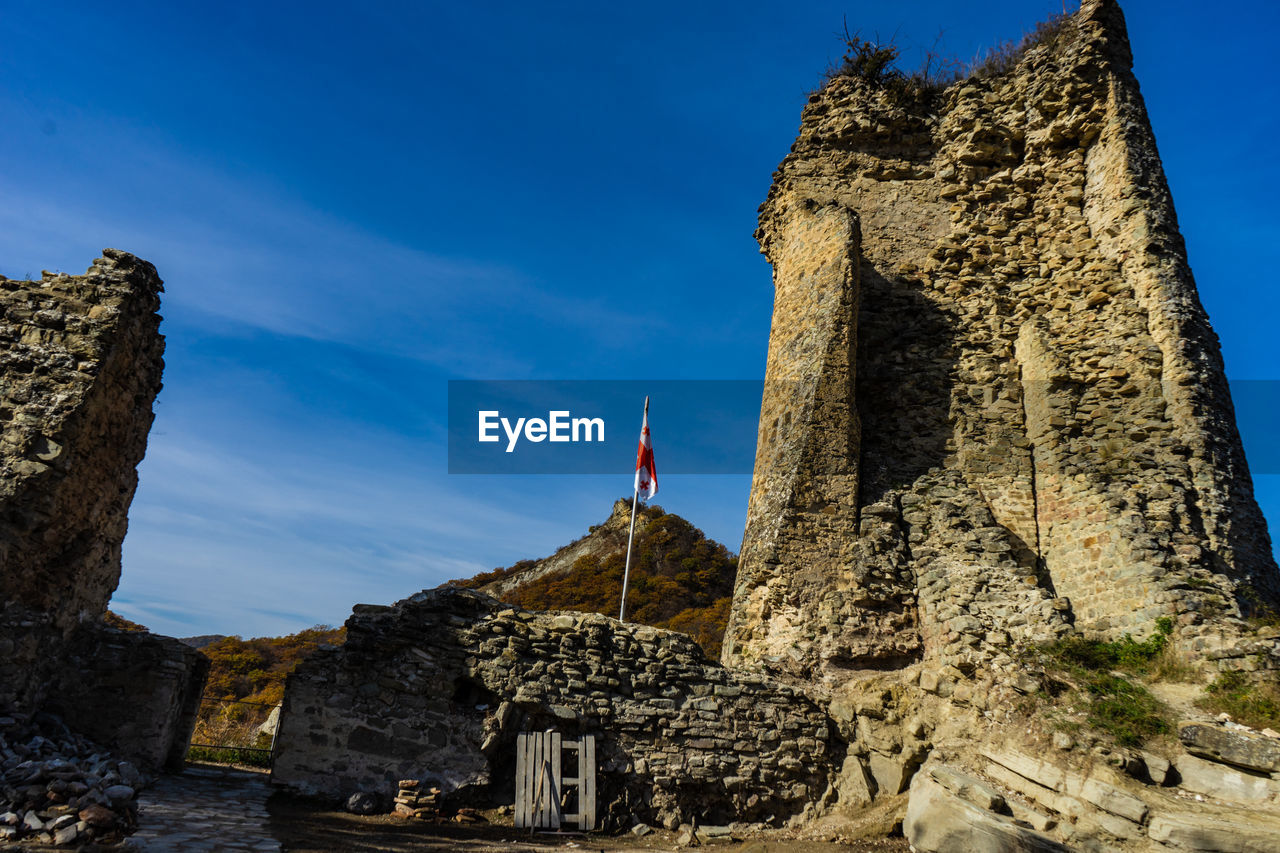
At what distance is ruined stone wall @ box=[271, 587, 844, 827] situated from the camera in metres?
8.02

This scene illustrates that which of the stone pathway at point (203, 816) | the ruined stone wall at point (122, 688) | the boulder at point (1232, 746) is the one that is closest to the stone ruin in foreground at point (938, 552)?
the boulder at point (1232, 746)

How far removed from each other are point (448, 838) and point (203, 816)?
2058 mm

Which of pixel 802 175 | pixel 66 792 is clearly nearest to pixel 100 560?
pixel 66 792

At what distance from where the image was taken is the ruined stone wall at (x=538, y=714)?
8.02 m

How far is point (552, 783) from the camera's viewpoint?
8125mm

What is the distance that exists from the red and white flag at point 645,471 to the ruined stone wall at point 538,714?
4.58m

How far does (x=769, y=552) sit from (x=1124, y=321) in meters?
6.13

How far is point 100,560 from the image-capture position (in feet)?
27.8

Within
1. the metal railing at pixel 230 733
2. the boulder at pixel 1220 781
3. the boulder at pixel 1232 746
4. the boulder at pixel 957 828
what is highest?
the boulder at pixel 1232 746

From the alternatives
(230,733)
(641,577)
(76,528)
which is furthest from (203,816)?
(641,577)

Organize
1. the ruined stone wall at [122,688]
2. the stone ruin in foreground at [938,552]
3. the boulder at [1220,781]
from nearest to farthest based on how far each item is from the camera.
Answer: the boulder at [1220,781], the ruined stone wall at [122,688], the stone ruin in foreground at [938,552]

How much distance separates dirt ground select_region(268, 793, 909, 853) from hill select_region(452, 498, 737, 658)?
12.5 meters

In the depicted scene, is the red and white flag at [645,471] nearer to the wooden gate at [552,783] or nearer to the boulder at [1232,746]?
the wooden gate at [552,783]

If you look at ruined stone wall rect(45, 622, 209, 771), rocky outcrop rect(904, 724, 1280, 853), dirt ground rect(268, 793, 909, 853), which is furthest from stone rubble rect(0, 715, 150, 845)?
rocky outcrop rect(904, 724, 1280, 853)
